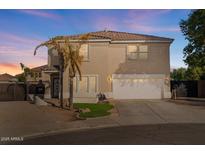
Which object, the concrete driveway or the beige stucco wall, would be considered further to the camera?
the beige stucco wall

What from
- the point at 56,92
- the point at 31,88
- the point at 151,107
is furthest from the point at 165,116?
the point at 31,88

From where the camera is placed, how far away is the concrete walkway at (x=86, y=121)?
51.6ft

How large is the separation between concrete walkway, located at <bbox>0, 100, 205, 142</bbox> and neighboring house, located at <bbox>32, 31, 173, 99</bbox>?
402cm

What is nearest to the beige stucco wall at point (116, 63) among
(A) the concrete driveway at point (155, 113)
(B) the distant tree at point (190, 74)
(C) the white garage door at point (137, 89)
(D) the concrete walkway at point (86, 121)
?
(C) the white garage door at point (137, 89)

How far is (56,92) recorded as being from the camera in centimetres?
3147

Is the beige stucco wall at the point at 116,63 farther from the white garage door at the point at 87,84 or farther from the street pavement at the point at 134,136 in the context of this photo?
the street pavement at the point at 134,136

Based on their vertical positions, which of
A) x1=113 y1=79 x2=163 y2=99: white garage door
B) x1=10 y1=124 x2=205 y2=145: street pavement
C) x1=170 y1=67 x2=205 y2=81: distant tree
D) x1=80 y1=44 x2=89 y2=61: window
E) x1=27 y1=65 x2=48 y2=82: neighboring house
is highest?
x1=80 y1=44 x2=89 y2=61: window

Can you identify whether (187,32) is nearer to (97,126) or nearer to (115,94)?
(115,94)

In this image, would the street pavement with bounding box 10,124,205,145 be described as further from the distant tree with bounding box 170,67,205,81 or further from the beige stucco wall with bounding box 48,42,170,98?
the distant tree with bounding box 170,67,205,81

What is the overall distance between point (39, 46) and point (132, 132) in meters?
6.18

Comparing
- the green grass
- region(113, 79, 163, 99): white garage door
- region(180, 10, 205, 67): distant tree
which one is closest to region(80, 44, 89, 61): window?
region(113, 79, 163, 99): white garage door

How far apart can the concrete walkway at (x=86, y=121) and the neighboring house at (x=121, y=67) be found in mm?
4022

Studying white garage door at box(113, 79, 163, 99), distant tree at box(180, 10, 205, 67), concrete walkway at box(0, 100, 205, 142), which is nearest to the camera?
concrete walkway at box(0, 100, 205, 142)

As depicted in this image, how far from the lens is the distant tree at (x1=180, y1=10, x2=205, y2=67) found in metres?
28.2
